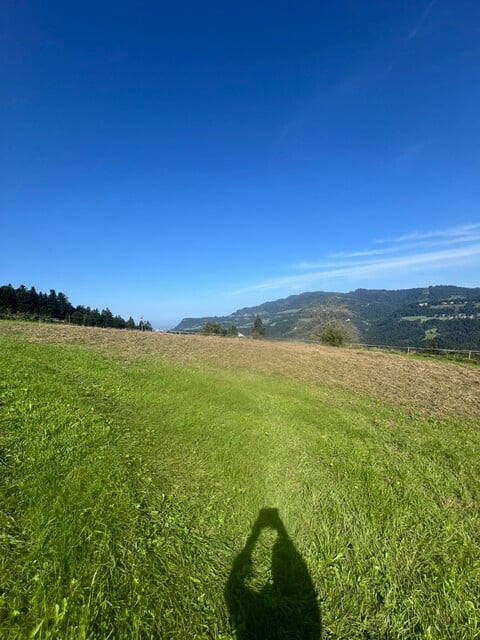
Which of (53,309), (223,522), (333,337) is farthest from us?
(53,309)

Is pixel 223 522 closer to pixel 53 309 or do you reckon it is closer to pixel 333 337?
pixel 333 337

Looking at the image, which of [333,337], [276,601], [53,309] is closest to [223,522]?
[276,601]

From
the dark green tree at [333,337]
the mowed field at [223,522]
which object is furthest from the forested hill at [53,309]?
the mowed field at [223,522]

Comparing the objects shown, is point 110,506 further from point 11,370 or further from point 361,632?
point 11,370

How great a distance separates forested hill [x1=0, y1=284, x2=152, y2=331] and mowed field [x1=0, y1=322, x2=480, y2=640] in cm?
4773

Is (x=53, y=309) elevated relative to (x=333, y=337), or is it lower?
elevated

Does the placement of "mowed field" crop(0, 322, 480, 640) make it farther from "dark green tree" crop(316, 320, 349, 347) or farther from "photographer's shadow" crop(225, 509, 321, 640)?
"dark green tree" crop(316, 320, 349, 347)

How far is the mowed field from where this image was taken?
123 inches

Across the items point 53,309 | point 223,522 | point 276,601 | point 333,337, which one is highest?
point 53,309

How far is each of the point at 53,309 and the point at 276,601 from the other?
255ft

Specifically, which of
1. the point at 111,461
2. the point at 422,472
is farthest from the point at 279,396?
the point at 111,461

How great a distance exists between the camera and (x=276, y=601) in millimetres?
3457

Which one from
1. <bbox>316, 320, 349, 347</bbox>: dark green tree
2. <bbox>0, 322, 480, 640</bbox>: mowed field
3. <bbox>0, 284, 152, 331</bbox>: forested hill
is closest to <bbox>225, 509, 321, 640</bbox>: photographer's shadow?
<bbox>0, 322, 480, 640</bbox>: mowed field

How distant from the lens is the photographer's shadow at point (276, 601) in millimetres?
3150
